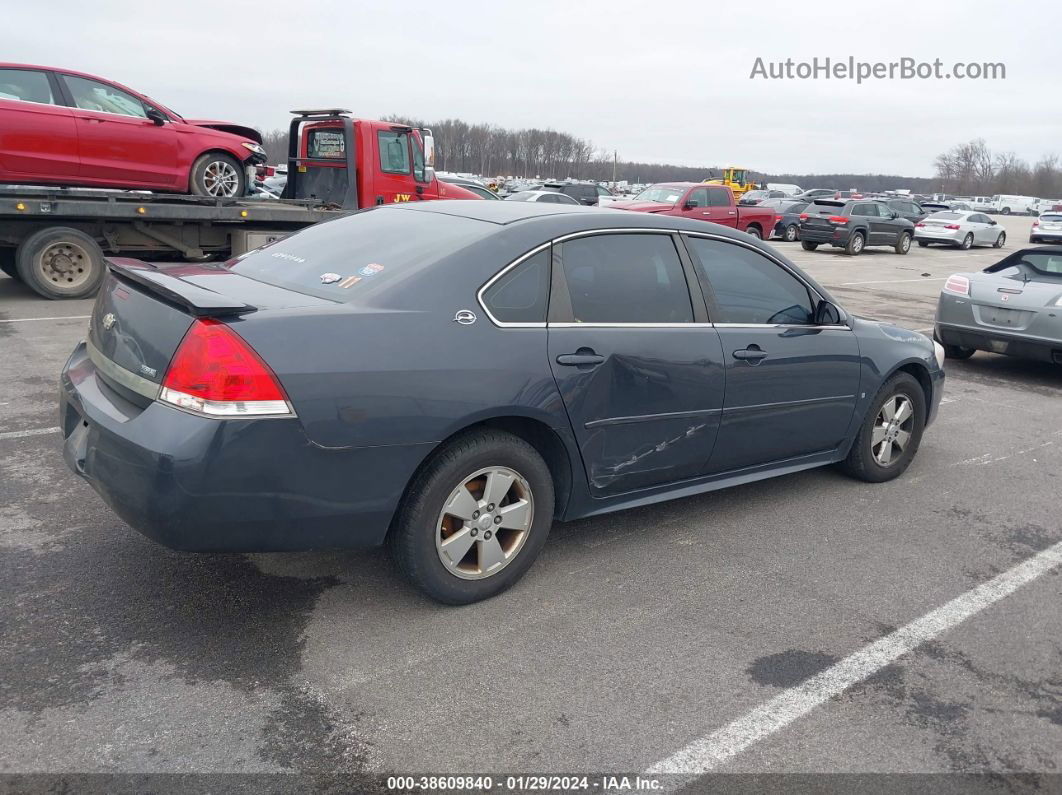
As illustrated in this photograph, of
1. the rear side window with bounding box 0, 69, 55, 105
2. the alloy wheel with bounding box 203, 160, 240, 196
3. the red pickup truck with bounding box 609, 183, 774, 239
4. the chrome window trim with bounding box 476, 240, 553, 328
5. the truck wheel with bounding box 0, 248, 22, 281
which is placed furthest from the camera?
the red pickup truck with bounding box 609, 183, 774, 239

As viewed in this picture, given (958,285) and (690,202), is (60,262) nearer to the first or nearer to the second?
(958,285)

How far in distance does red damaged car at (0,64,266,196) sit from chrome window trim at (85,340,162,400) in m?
7.87

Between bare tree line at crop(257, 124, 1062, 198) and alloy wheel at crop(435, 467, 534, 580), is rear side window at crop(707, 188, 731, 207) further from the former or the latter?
bare tree line at crop(257, 124, 1062, 198)

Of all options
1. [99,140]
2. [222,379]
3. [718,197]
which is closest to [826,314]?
[222,379]

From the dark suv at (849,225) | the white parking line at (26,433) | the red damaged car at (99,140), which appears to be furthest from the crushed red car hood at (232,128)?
the dark suv at (849,225)

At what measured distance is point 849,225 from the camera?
24.8m

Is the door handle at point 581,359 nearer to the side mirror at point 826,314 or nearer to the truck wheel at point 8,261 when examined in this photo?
the side mirror at point 826,314

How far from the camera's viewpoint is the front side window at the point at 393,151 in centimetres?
1253

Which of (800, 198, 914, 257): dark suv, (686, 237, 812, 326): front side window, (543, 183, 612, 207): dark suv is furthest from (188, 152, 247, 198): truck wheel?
(543, 183, 612, 207): dark suv

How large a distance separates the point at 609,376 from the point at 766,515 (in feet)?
5.04

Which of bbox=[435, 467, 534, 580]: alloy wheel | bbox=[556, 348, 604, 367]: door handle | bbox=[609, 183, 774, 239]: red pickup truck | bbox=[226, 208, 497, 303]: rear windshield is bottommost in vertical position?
bbox=[435, 467, 534, 580]: alloy wheel

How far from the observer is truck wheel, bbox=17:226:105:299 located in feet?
33.3

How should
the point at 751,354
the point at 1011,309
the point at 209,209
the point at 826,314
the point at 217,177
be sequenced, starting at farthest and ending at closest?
the point at 217,177 → the point at 209,209 → the point at 1011,309 → the point at 826,314 → the point at 751,354

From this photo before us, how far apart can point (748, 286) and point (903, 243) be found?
25.0 meters
